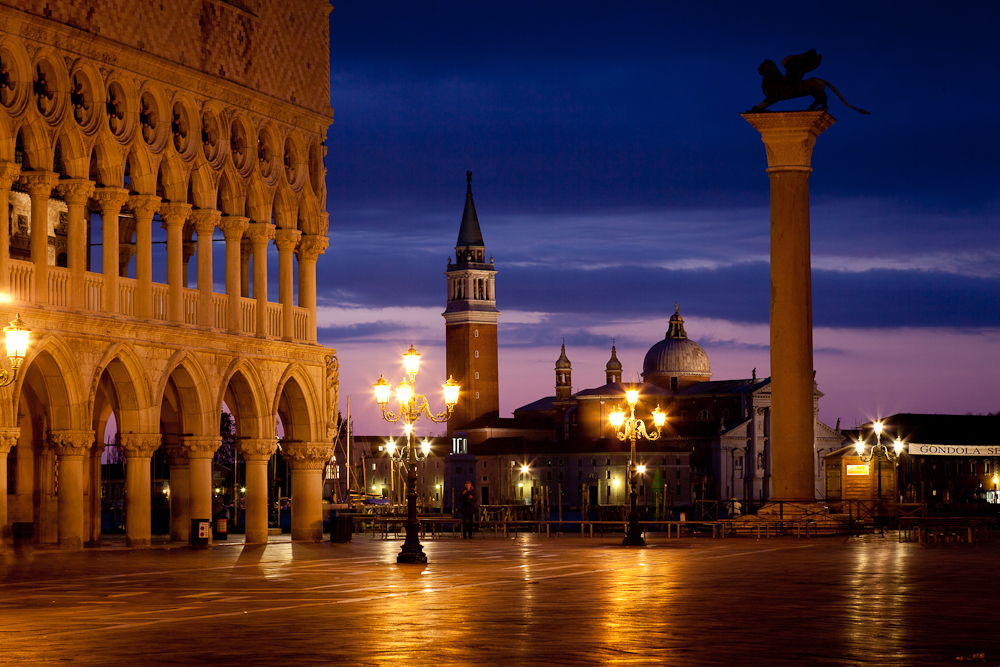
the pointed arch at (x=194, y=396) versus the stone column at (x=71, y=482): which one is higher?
the pointed arch at (x=194, y=396)

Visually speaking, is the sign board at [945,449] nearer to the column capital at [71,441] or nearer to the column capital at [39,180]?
the column capital at [71,441]

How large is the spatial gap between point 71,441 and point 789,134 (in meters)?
17.5

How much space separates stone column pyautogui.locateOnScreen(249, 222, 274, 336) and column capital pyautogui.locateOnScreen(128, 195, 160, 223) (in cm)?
383

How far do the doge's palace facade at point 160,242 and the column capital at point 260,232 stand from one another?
42 mm

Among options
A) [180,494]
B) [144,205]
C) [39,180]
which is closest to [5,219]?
[39,180]

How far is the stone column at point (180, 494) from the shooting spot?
3662 cm

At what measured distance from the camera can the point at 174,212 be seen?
35188 mm

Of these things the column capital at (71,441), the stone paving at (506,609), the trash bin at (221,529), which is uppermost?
the column capital at (71,441)

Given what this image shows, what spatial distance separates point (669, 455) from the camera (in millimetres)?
156750

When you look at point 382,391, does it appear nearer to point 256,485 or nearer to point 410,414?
point 410,414

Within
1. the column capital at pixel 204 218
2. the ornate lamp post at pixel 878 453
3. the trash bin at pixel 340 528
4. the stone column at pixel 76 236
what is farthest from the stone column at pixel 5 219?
the ornate lamp post at pixel 878 453

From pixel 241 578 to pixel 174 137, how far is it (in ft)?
46.8

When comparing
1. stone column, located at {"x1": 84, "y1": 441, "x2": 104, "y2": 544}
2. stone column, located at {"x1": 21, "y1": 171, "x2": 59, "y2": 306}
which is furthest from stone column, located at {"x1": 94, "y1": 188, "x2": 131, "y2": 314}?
stone column, located at {"x1": 84, "y1": 441, "x2": 104, "y2": 544}

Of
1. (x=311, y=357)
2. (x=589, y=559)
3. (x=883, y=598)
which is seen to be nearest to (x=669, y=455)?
(x=311, y=357)
